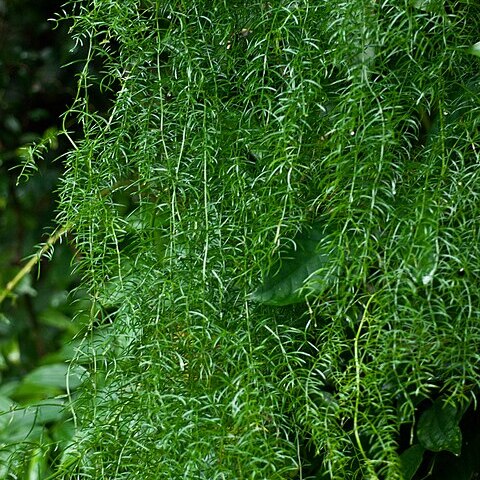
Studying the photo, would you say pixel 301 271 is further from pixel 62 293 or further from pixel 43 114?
pixel 43 114

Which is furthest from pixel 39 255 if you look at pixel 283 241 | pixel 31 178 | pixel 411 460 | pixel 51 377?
pixel 31 178

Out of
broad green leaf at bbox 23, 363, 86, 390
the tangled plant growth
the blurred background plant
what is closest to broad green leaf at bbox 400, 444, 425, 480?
the tangled plant growth

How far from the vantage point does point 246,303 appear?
2.59ft

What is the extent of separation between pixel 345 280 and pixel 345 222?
0.18ft

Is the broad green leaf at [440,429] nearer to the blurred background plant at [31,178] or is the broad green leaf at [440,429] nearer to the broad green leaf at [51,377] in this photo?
the broad green leaf at [51,377]

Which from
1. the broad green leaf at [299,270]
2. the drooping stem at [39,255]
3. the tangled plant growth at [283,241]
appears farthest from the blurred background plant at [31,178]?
the broad green leaf at [299,270]

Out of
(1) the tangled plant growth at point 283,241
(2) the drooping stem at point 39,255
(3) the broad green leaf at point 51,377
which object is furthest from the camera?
(3) the broad green leaf at point 51,377

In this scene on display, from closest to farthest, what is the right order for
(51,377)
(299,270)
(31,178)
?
(299,270) → (51,377) → (31,178)

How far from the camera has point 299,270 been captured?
31.4 inches

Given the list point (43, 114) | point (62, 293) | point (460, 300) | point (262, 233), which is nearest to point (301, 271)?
point (262, 233)

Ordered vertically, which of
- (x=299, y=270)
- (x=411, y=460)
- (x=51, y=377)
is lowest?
(x=51, y=377)

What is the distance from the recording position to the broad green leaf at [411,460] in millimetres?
810

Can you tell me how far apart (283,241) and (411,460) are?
240 mm

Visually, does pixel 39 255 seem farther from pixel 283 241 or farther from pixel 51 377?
pixel 51 377
